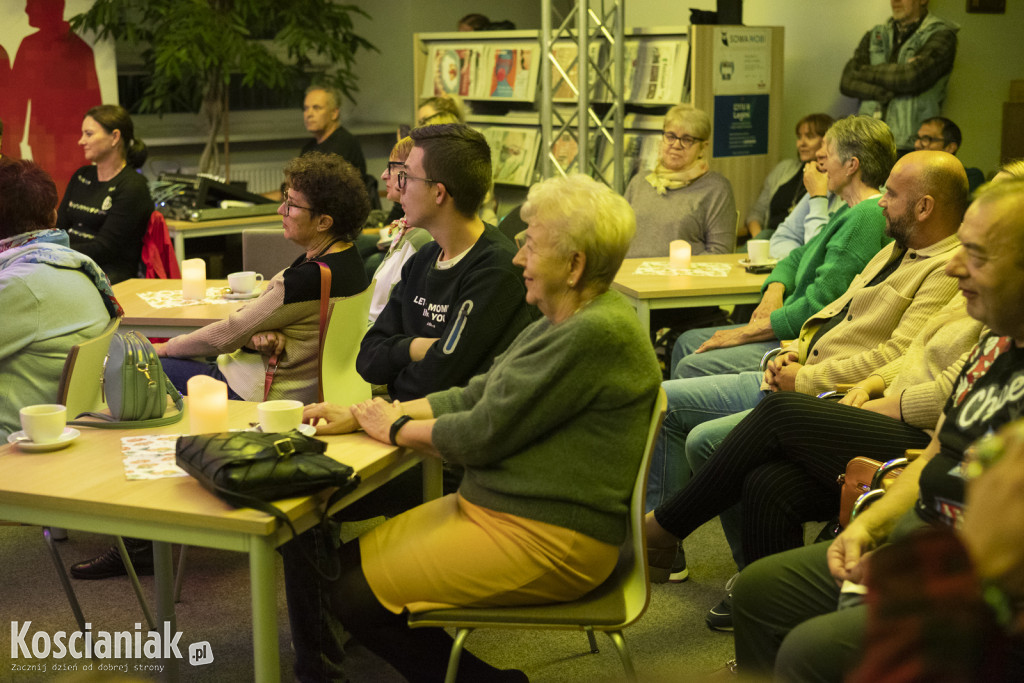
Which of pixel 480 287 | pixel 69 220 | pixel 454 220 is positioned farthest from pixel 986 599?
pixel 69 220

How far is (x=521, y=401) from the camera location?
190 cm

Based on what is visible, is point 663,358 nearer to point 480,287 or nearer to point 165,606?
point 480,287

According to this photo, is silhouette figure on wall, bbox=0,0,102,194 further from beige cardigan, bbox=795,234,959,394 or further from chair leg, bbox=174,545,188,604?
beige cardigan, bbox=795,234,959,394

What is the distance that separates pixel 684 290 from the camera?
145 inches

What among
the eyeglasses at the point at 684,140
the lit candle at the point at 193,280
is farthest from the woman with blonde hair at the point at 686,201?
the lit candle at the point at 193,280

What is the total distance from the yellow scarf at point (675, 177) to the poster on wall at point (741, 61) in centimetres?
150

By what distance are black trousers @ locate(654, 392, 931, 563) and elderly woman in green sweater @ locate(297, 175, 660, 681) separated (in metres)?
0.55

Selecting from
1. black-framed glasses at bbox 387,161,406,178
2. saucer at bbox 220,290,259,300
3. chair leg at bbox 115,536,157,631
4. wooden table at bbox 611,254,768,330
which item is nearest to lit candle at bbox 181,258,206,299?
saucer at bbox 220,290,259,300

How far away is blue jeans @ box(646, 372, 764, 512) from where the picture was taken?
309cm

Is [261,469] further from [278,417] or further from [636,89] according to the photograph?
[636,89]

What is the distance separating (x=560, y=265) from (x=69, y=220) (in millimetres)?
3710

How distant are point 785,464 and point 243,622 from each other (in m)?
1.50

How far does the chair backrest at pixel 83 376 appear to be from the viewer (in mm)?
2613

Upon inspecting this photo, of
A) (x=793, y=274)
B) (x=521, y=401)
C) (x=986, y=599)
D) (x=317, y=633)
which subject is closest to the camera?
(x=986, y=599)
